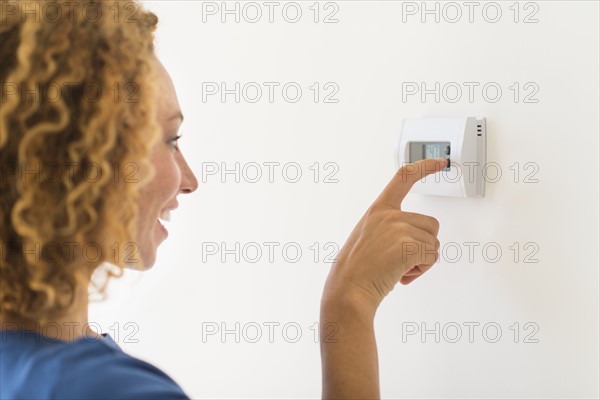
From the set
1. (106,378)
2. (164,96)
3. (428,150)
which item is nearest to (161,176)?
(164,96)

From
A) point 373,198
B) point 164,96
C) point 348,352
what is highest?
point 164,96

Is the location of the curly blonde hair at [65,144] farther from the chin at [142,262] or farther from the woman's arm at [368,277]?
the woman's arm at [368,277]

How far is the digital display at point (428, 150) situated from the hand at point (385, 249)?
2 cm

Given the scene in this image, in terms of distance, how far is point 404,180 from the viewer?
800 mm

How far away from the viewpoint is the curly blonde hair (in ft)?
1.88

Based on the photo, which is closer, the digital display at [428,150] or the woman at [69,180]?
the woman at [69,180]

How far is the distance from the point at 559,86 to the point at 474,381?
347 mm

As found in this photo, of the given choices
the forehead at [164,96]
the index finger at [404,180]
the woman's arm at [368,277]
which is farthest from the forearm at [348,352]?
the forehead at [164,96]

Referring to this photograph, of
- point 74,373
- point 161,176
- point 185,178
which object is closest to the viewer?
point 74,373

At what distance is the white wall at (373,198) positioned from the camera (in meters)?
0.77

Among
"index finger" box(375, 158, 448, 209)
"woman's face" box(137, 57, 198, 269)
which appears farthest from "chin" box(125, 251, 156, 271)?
"index finger" box(375, 158, 448, 209)

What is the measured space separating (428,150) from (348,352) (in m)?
0.27

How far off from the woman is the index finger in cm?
22

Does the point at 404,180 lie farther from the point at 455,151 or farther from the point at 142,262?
the point at 142,262
